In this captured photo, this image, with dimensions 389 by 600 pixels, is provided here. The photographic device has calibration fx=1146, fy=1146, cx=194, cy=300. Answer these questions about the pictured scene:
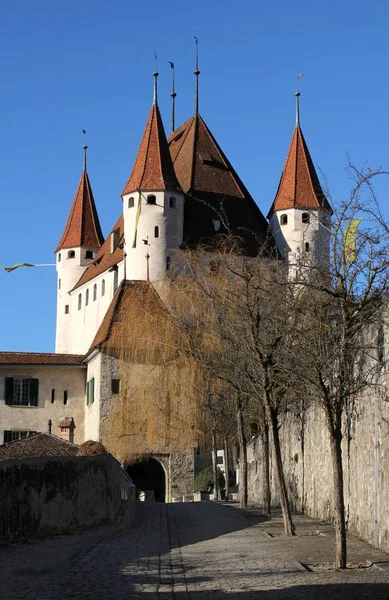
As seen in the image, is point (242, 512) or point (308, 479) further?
point (242, 512)

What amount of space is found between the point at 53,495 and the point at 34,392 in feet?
141

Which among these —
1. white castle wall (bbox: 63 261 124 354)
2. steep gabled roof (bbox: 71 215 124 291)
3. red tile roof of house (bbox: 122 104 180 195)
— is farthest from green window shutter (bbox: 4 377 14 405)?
red tile roof of house (bbox: 122 104 180 195)

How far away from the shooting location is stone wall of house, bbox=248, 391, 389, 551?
16.7 meters

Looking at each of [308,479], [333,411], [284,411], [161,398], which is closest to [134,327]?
[161,398]

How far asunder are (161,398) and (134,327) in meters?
4.12

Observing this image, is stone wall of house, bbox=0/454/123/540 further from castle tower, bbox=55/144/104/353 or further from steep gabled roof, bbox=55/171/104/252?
steep gabled roof, bbox=55/171/104/252

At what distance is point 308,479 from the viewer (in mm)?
25875

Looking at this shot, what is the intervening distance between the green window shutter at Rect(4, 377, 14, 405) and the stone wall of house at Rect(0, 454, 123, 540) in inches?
1489

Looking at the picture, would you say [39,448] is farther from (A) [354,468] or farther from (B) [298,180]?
(B) [298,180]

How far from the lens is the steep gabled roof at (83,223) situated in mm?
83688

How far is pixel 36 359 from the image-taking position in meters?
61.7

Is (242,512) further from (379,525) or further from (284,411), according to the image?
(379,525)

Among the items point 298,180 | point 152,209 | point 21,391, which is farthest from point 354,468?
point 298,180

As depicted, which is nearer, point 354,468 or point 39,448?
point 354,468
